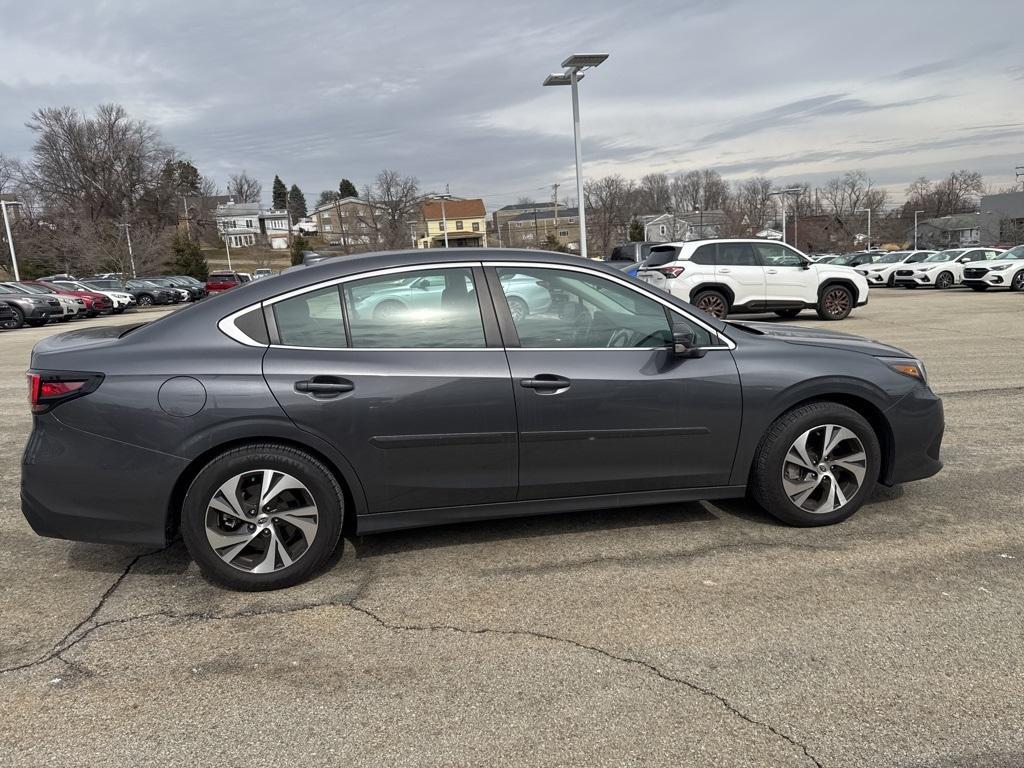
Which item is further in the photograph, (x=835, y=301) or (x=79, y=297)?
(x=79, y=297)

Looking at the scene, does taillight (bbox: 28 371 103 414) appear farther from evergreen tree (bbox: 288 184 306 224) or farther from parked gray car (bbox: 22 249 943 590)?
evergreen tree (bbox: 288 184 306 224)

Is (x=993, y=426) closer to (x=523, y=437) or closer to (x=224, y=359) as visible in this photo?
(x=523, y=437)

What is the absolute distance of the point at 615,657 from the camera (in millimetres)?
2898

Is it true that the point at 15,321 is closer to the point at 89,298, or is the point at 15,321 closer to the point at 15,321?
the point at 15,321

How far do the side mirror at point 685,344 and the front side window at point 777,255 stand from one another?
1199 cm

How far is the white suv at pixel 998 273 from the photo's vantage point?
23484mm

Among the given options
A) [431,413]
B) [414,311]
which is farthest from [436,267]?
[431,413]

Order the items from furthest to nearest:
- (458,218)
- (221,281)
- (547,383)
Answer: (458,218), (221,281), (547,383)

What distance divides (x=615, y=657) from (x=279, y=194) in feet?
510

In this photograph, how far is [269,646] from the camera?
3.05 metres

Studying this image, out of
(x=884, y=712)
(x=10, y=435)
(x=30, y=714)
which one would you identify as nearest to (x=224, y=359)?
(x=30, y=714)

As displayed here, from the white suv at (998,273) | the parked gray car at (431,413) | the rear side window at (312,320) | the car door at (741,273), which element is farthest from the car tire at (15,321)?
the white suv at (998,273)

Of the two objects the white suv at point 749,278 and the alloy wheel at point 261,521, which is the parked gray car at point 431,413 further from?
the white suv at point 749,278

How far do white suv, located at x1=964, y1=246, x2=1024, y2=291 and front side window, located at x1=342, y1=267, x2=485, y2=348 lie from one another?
2571cm
